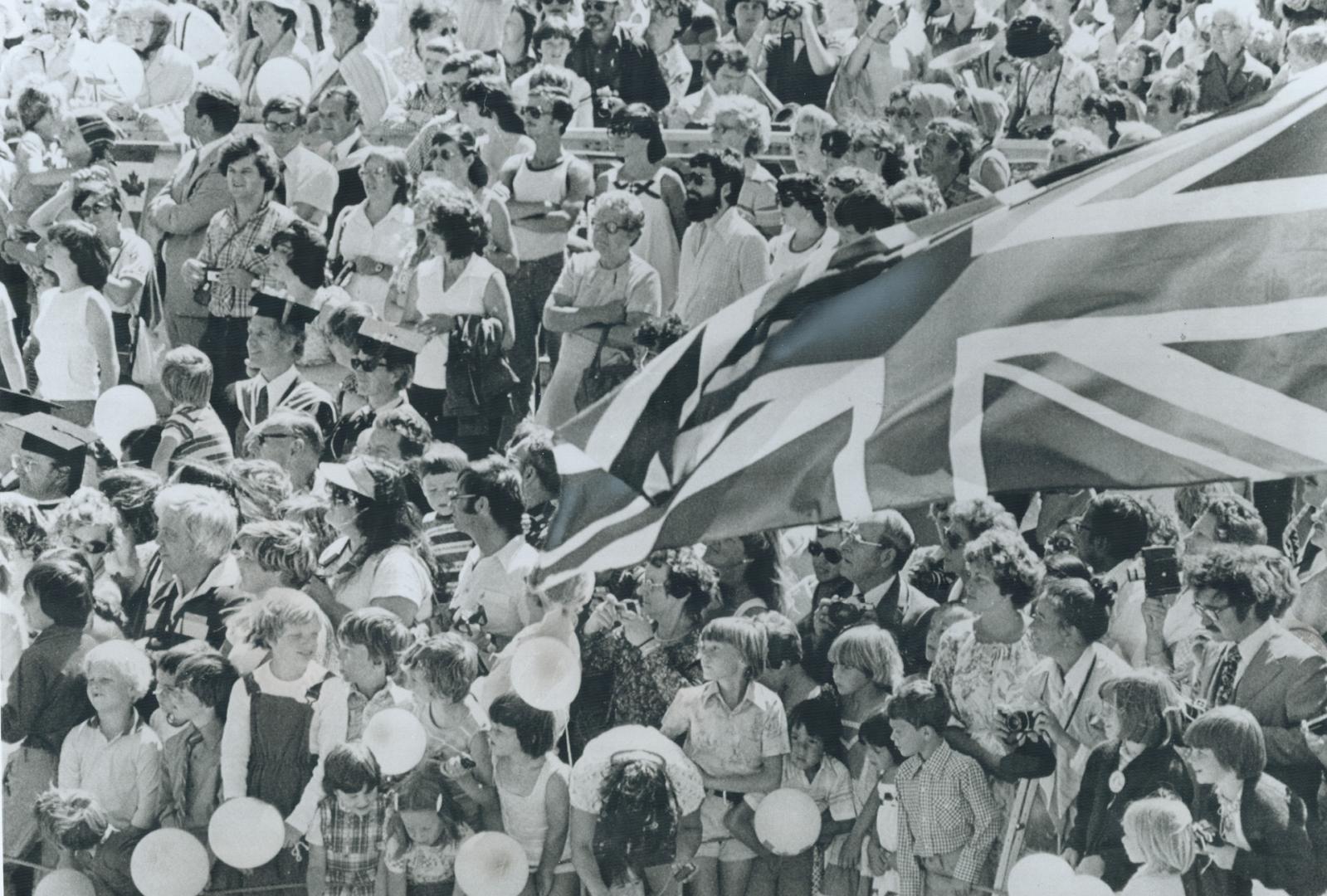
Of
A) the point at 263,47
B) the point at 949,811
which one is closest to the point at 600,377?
the point at 263,47

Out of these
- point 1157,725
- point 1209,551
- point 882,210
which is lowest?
point 1157,725

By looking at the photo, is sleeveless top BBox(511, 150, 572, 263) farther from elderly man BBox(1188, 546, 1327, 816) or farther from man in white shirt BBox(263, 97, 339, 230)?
elderly man BBox(1188, 546, 1327, 816)

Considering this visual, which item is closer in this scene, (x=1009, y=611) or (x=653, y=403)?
(x=653, y=403)

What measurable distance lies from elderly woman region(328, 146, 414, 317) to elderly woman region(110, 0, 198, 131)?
719mm

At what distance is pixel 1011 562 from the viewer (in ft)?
22.6

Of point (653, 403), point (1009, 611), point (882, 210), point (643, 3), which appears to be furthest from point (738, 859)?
point (643, 3)

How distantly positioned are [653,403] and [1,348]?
8.59 ft

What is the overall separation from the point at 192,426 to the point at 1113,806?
3516mm

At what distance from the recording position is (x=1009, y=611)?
6.91m

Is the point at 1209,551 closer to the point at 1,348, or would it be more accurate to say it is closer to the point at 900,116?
the point at 900,116

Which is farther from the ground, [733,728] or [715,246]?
[715,246]

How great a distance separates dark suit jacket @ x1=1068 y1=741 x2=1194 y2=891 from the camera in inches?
270

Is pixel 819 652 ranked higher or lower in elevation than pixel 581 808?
higher

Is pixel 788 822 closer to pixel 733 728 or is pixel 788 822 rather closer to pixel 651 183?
pixel 733 728
